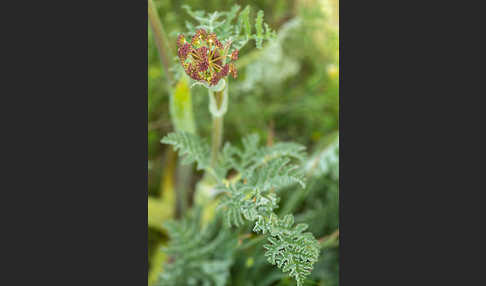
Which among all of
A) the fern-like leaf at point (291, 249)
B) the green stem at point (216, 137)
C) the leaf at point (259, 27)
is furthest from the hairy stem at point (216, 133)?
the fern-like leaf at point (291, 249)

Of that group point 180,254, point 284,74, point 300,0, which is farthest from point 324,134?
point 180,254

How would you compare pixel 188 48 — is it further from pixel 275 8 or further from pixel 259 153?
pixel 275 8

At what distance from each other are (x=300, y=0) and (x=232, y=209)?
0.76 m

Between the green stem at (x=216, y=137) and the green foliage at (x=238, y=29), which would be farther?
the green stem at (x=216, y=137)

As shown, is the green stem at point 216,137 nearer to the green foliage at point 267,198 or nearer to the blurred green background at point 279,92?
the green foliage at point 267,198

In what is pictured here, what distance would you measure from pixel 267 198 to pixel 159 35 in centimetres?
32

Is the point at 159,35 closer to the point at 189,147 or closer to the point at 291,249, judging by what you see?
the point at 189,147

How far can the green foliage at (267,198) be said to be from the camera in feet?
1.74

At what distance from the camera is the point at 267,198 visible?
606 mm

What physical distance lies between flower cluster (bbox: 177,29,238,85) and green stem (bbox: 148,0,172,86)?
0.50 ft

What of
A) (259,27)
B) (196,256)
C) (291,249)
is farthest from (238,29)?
(196,256)

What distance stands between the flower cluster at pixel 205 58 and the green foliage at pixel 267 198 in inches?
6.4

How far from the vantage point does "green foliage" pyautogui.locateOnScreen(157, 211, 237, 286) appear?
2.72 feet

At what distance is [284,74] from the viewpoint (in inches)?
47.8
